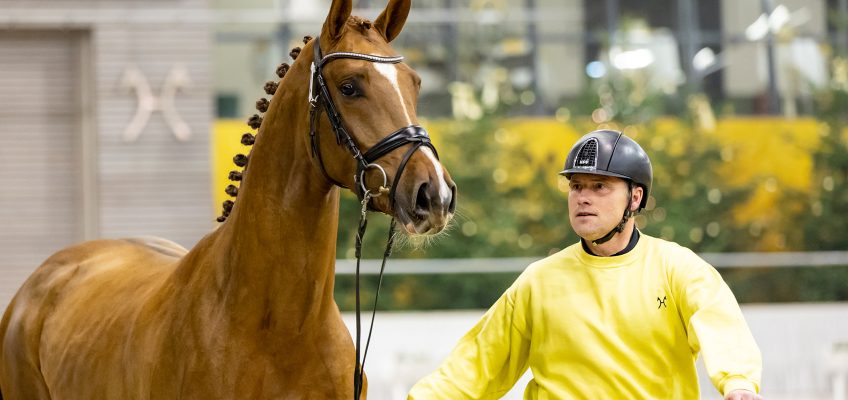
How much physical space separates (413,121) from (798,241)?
31.8ft

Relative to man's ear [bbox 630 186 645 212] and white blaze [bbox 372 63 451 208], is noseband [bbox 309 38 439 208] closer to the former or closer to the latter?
white blaze [bbox 372 63 451 208]

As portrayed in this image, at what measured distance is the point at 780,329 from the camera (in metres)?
8.96

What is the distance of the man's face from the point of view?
3238mm

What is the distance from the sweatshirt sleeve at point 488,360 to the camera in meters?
3.31

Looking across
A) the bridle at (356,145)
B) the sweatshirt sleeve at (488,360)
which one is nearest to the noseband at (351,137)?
the bridle at (356,145)

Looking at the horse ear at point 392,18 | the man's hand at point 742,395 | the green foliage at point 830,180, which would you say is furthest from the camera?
the green foliage at point 830,180

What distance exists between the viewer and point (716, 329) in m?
2.97

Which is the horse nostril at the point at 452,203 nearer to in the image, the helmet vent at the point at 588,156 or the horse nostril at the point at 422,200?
the horse nostril at the point at 422,200

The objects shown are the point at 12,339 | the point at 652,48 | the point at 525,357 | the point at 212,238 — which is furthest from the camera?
the point at 652,48

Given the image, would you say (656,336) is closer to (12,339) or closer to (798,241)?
(12,339)

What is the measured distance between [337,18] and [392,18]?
27 cm

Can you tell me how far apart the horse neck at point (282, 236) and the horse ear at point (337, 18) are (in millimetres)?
173

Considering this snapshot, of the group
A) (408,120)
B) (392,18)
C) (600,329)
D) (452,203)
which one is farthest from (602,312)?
(392,18)

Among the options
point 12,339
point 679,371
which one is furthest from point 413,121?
point 12,339
